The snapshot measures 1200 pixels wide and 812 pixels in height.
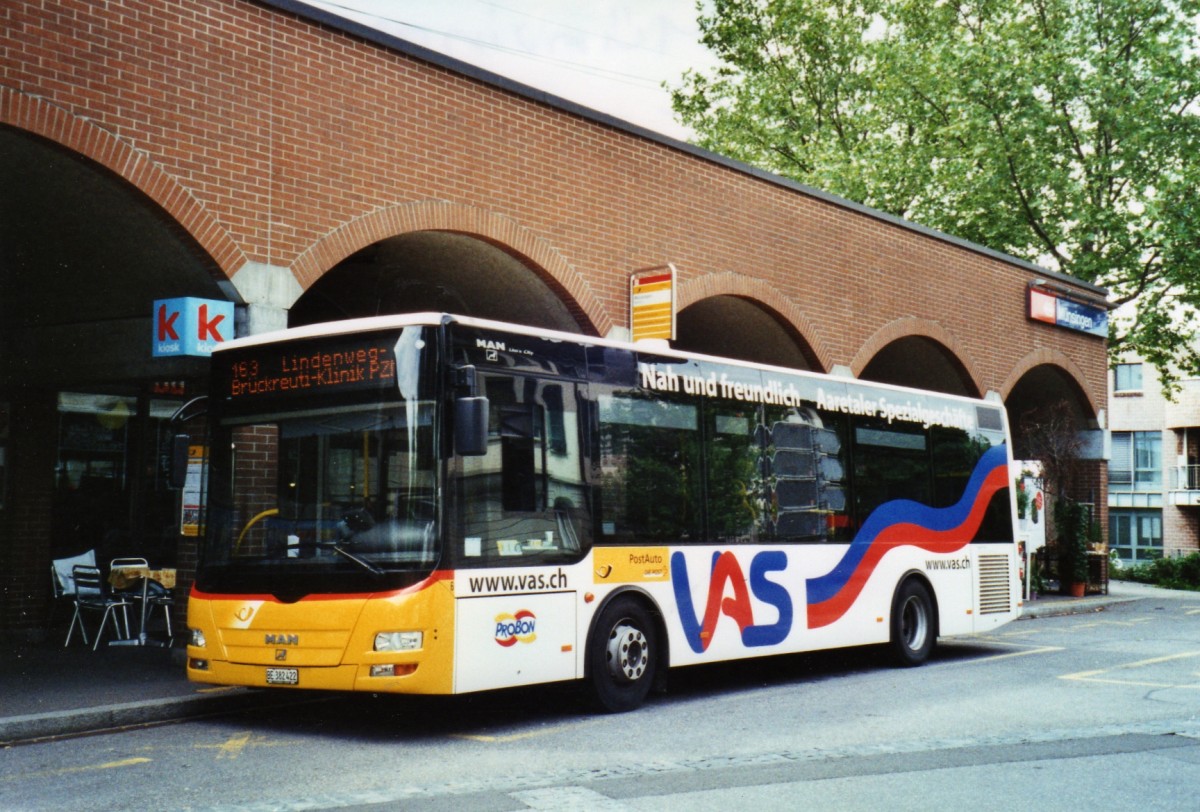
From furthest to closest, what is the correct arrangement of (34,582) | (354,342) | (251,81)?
1. (34,582)
2. (251,81)
3. (354,342)

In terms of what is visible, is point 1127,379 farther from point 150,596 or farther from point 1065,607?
point 150,596

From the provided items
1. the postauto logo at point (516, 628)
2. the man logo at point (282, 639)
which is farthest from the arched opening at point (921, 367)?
the man logo at point (282, 639)

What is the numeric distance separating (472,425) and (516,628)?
160 cm

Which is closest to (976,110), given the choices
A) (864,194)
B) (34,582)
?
(864,194)

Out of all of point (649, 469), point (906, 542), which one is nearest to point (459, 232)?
point (649, 469)

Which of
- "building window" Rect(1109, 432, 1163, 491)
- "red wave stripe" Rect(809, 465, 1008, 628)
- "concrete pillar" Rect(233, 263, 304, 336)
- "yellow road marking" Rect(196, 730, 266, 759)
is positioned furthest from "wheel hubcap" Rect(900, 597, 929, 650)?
"building window" Rect(1109, 432, 1163, 491)

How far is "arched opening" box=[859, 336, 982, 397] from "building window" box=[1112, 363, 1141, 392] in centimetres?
3473

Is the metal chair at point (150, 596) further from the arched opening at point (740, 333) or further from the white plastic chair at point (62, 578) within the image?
the arched opening at point (740, 333)

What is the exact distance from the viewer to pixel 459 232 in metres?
13.1

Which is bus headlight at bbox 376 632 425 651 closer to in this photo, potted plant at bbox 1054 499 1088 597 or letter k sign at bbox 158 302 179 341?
letter k sign at bbox 158 302 179 341

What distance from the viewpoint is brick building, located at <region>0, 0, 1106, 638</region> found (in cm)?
1058

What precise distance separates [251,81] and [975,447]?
898cm

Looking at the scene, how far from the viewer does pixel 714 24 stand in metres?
39.4

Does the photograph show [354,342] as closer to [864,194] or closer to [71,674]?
[71,674]
